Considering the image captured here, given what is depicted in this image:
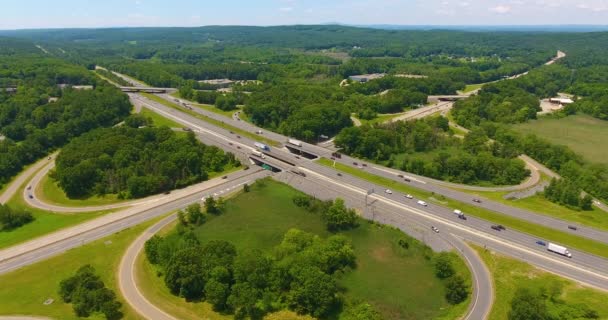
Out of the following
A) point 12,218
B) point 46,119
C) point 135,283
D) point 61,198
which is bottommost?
point 135,283

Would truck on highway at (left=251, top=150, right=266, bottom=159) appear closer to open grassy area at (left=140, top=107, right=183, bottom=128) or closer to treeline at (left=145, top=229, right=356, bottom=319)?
open grassy area at (left=140, top=107, right=183, bottom=128)

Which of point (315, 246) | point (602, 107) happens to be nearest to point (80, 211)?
point (315, 246)

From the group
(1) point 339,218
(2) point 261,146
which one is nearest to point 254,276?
(1) point 339,218

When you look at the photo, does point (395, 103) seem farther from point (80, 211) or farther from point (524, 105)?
point (80, 211)

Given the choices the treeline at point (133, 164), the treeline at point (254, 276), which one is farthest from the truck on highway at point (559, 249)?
the treeline at point (133, 164)

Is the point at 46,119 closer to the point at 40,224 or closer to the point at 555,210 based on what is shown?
the point at 40,224

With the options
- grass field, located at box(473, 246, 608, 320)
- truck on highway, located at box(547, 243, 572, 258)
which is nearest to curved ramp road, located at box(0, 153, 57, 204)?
grass field, located at box(473, 246, 608, 320)

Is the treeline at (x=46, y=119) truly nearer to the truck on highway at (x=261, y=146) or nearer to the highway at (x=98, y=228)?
the highway at (x=98, y=228)
